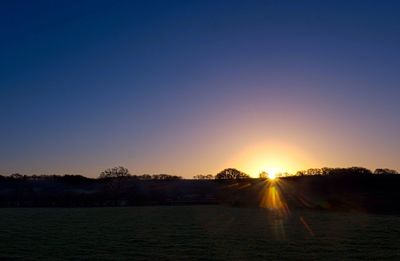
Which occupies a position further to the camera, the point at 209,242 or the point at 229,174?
the point at 229,174

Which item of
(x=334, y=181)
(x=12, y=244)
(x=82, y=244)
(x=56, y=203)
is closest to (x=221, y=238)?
(x=82, y=244)

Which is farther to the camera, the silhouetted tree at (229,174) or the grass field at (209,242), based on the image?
the silhouetted tree at (229,174)

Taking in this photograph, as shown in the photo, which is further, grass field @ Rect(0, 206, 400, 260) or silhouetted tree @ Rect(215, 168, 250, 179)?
silhouetted tree @ Rect(215, 168, 250, 179)

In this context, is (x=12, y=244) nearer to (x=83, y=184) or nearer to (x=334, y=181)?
(x=334, y=181)

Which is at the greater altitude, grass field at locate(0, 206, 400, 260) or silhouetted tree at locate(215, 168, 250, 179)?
silhouetted tree at locate(215, 168, 250, 179)

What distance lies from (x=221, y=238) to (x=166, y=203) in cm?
5667

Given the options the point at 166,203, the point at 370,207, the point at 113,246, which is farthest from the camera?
the point at 166,203

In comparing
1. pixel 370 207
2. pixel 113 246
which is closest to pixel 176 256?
pixel 113 246

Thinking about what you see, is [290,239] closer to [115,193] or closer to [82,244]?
Result: [82,244]

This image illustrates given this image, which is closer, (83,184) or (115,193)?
(115,193)

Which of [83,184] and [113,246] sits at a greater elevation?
[83,184]

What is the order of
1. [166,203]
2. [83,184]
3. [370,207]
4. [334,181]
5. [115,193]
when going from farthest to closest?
[83,184] → [115,193] → [334,181] → [166,203] → [370,207]

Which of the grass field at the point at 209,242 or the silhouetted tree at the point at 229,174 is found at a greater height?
the silhouetted tree at the point at 229,174

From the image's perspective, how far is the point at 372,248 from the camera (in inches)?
957
